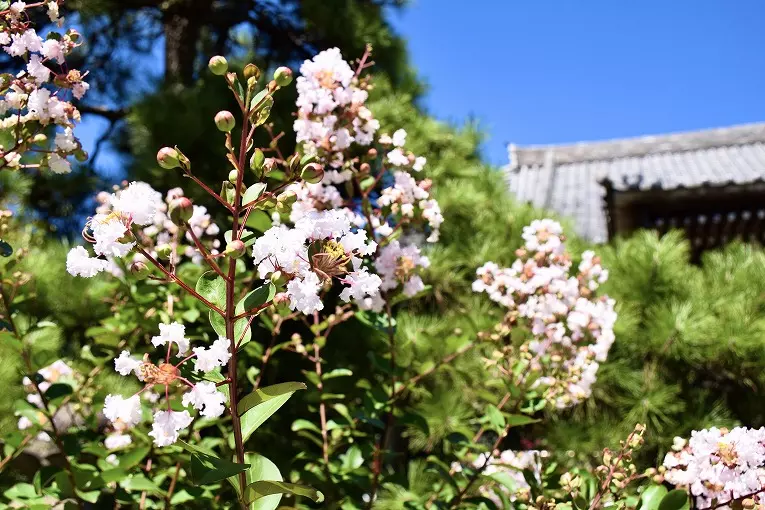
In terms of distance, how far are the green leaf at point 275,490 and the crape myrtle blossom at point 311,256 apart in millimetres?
147

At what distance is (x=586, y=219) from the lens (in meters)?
4.23

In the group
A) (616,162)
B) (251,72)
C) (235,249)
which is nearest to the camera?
(235,249)

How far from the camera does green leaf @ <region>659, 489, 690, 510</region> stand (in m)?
0.71

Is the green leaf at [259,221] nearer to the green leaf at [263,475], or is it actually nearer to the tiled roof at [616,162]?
the green leaf at [263,475]

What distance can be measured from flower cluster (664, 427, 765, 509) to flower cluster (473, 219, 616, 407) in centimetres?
29

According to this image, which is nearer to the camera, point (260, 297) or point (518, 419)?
point (260, 297)

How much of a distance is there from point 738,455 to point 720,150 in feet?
17.8

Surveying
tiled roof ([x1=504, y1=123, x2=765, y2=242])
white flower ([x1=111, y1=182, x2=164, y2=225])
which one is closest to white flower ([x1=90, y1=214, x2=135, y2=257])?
white flower ([x1=111, y1=182, x2=164, y2=225])

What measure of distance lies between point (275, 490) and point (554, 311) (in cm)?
68

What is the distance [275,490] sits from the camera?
1.78ft

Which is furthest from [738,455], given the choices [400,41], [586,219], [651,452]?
[586,219]

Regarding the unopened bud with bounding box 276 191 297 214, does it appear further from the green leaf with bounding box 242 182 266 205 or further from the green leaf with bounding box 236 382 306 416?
the green leaf with bounding box 236 382 306 416

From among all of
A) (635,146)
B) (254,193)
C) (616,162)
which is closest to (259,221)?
(254,193)

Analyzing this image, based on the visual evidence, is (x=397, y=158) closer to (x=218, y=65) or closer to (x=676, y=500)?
(x=218, y=65)
